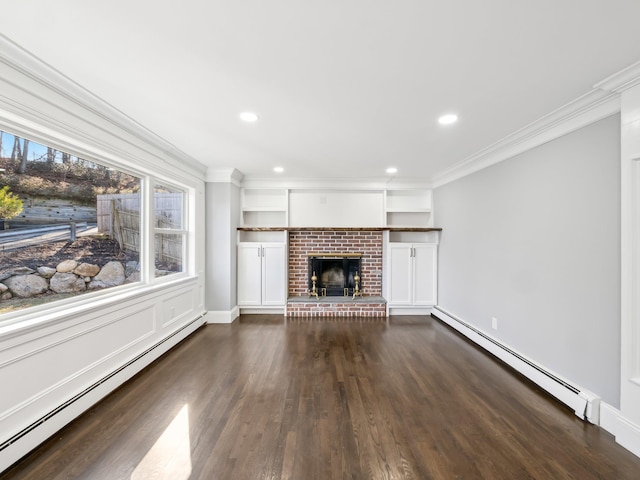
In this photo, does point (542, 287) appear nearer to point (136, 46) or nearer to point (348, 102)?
point (348, 102)

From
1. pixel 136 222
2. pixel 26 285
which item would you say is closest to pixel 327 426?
pixel 26 285

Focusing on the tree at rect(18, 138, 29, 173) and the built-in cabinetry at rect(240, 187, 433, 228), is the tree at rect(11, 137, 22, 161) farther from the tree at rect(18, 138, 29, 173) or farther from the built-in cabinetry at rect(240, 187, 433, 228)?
the built-in cabinetry at rect(240, 187, 433, 228)

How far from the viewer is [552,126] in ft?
7.66

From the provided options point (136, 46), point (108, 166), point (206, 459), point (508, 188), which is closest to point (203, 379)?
point (206, 459)

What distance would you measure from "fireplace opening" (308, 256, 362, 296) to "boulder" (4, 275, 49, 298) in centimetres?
342

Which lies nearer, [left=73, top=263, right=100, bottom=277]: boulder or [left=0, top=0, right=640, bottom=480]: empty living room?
[left=0, top=0, right=640, bottom=480]: empty living room

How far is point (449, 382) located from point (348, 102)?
2.54 m

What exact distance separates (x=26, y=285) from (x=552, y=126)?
4130 mm

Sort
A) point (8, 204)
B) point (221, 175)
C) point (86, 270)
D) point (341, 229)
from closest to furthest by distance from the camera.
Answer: point (8, 204) → point (86, 270) → point (221, 175) → point (341, 229)

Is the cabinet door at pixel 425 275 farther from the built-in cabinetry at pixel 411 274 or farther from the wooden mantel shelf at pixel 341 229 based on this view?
the wooden mantel shelf at pixel 341 229

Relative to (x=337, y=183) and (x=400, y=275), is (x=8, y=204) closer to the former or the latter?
(x=337, y=183)

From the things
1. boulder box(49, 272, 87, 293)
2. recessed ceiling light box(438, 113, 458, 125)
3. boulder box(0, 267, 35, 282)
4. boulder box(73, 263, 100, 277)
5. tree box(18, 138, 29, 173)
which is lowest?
boulder box(49, 272, 87, 293)

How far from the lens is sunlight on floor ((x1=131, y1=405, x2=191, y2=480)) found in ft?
4.93

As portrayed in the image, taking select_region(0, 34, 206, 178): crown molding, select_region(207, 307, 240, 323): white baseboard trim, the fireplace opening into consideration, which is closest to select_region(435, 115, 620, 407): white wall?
the fireplace opening
